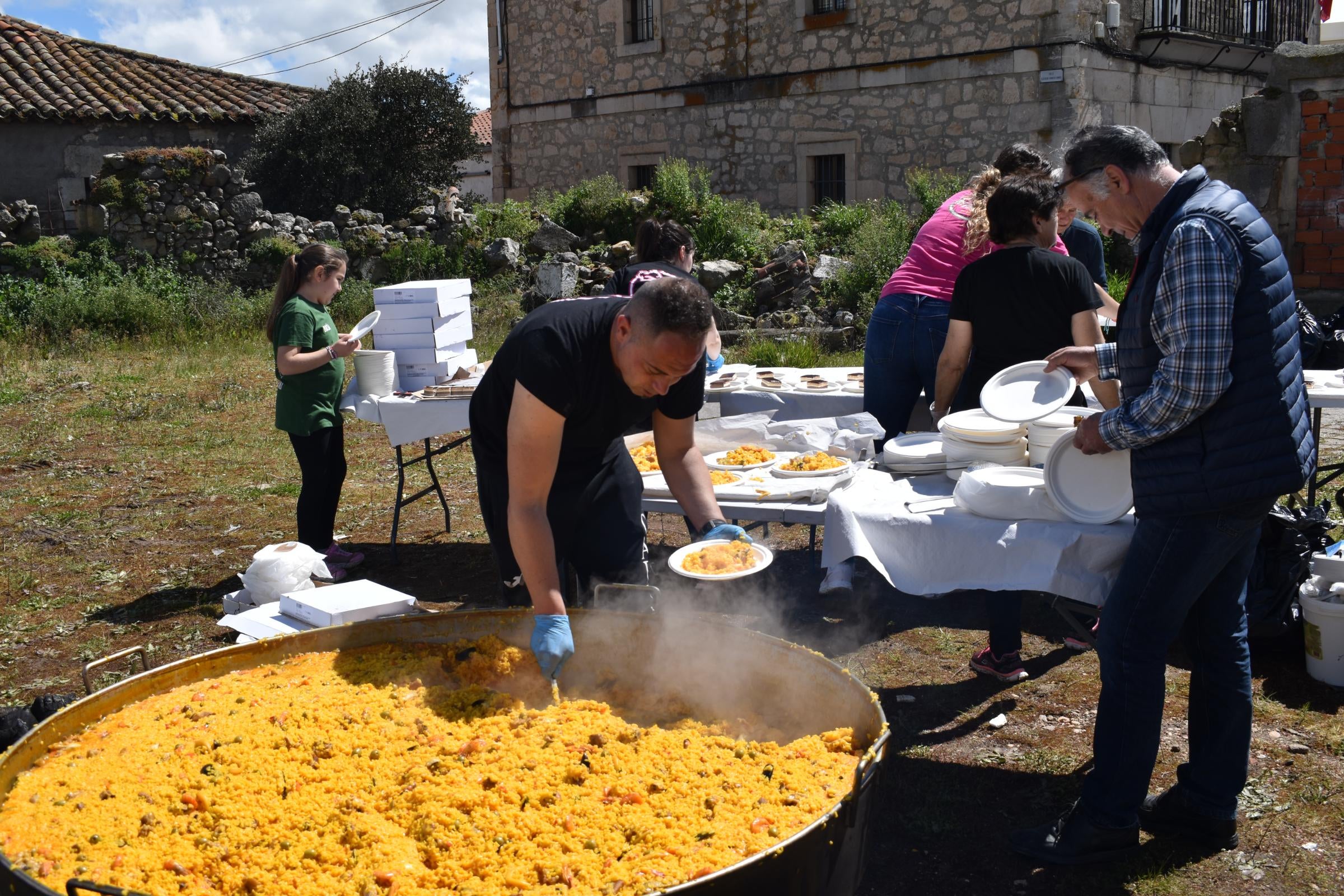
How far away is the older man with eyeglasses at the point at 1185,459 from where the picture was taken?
247cm

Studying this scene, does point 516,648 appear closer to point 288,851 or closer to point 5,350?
point 288,851

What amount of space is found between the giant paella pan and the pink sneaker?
3.19m

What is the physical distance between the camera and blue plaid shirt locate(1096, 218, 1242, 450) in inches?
95.7

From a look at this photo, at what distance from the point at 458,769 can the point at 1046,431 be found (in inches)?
86.3

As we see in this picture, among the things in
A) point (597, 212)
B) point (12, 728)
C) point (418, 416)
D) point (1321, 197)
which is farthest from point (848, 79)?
point (12, 728)

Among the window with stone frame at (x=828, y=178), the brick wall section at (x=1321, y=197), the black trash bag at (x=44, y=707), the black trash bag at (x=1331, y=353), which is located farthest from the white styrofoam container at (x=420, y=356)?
the window with stone frame at (x=828, y=178)

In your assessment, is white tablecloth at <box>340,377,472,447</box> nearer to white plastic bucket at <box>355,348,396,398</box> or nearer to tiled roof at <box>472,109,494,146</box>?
white plastic bucket at <box>355,348,396,398</box>

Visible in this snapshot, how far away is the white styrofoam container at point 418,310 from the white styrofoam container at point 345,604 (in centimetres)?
243

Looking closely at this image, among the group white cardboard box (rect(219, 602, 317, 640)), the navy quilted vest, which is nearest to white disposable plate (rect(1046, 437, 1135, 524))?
the navy quilted vest

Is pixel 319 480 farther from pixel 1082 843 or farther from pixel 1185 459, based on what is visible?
pixel 1185 459

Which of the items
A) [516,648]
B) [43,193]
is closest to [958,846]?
[516,648]

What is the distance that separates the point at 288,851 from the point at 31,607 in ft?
14.3

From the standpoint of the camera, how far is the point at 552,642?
95.3 inches

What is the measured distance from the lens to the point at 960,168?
14.9 m
